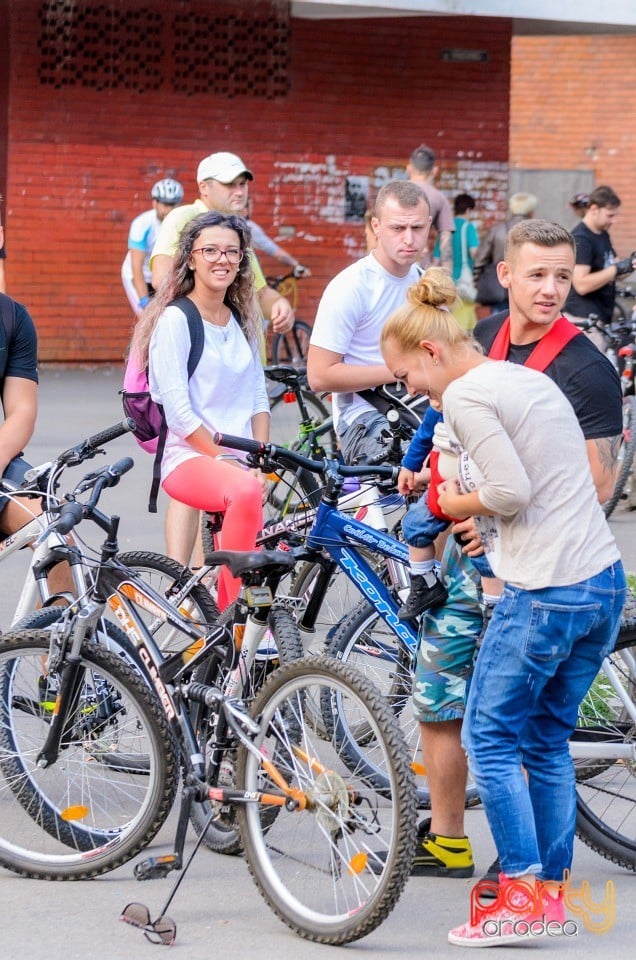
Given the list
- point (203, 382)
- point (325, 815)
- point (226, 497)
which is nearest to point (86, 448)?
point (226, 497)

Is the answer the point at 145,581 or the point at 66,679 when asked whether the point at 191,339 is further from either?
the point at 66,679

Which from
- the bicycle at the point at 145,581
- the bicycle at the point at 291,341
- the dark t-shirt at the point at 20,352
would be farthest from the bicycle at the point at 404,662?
the bicycle at the point at 291,341

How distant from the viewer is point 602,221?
1098 cm

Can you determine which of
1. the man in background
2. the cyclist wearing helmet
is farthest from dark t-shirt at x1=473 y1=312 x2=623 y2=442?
the man in background

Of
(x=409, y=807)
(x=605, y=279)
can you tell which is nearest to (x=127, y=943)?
(x=409, y=807)

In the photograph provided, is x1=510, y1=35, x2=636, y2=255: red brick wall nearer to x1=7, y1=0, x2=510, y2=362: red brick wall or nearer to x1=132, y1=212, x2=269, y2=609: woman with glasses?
x1=7, y1=0, x2=510, y2=362: red brick wall

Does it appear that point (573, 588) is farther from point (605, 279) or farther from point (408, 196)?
point (605, 279)

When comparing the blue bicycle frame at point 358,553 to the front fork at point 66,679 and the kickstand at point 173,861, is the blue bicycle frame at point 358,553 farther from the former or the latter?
the kickstand at point 173,861

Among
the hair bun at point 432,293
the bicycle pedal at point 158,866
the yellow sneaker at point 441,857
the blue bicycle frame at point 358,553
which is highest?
the hair bun at point 432,293

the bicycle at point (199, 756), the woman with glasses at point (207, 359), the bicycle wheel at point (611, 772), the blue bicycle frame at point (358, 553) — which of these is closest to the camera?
the bicycle at point (199, 756)

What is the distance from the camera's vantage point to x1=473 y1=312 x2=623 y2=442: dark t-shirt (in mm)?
4102

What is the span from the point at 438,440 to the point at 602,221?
7.29 m

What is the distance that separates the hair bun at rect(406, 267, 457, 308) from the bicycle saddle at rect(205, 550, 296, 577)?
75 cm

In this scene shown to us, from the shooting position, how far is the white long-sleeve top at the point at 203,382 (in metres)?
5.41
